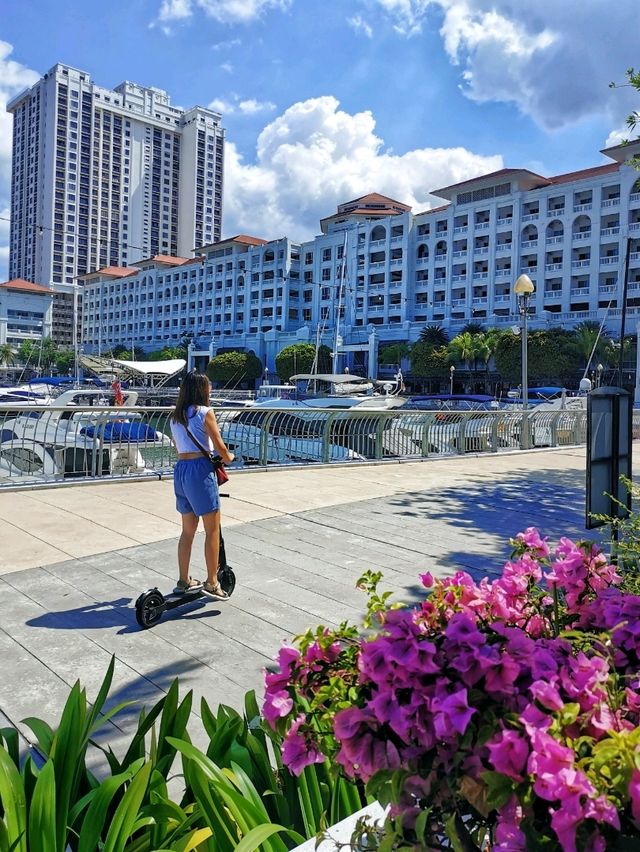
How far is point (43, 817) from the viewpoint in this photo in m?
1.90

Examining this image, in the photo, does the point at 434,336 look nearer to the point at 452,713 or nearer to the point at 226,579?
the point at 226,579

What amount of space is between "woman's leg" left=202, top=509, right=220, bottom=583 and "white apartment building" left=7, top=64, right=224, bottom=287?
483 feet

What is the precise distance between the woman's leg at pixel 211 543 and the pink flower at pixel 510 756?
3.74m

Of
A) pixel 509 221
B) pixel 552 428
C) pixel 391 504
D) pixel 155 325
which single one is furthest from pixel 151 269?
pixel 391 504

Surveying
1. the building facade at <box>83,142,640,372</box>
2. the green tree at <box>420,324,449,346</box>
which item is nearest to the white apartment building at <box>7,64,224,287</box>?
the building facade at <box>83,142,640,372</box>

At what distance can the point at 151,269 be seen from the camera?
404ft

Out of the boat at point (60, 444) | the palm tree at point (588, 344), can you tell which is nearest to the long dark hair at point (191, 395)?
the boat at point (60, 444)

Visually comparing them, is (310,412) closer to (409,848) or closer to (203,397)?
(203,397)

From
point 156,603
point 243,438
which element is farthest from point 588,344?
point 156,603

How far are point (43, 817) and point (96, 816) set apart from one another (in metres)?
0.15

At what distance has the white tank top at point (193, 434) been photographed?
4773 millimetres

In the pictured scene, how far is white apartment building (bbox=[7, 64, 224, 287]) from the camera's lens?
494ft

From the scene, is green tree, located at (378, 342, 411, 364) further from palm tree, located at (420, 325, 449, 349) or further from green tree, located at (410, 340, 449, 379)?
green tree, located at (410, 340, 449, 379)

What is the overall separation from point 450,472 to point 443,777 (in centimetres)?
1194
